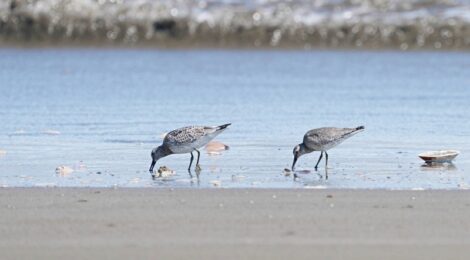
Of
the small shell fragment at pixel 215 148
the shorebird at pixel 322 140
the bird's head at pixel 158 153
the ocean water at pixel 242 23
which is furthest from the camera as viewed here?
the ocean water at pixel 242 23

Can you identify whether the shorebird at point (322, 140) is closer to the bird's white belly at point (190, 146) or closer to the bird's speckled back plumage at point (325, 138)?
the bird's speckled back plumage at point (325, 138)

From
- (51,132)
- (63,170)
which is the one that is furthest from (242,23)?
(63,170)

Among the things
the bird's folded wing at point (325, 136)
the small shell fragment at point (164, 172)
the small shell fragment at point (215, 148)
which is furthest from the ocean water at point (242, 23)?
the small shell fragment at point (164, 172)

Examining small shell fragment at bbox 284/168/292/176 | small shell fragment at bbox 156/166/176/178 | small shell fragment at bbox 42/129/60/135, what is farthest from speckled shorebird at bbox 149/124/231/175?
small shell fragment at bbox 42/129/60/135

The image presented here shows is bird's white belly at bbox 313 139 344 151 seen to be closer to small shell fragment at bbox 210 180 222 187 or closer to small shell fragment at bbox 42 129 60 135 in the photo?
small shell fragment at bbox 210 180 222 187

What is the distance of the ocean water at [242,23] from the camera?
116 ft

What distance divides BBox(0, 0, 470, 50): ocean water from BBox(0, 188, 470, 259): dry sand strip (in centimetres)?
2504

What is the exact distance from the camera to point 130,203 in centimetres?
983

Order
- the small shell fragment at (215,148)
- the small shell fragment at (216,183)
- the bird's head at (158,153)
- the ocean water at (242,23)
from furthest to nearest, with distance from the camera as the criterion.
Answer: the ocean water at (242,23)
the small shell fragment at (215,148)
the bird's head at (158,153)
the small shell fragment at (216,183)

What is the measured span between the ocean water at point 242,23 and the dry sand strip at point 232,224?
25.0 m

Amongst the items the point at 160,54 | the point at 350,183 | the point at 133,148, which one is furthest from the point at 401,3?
the point at 350,183

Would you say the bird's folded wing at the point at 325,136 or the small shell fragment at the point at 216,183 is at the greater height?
the bird's folded wing at the point at 325,136

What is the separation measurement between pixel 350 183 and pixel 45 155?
389 cm

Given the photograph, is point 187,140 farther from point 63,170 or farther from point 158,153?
point 63,170
